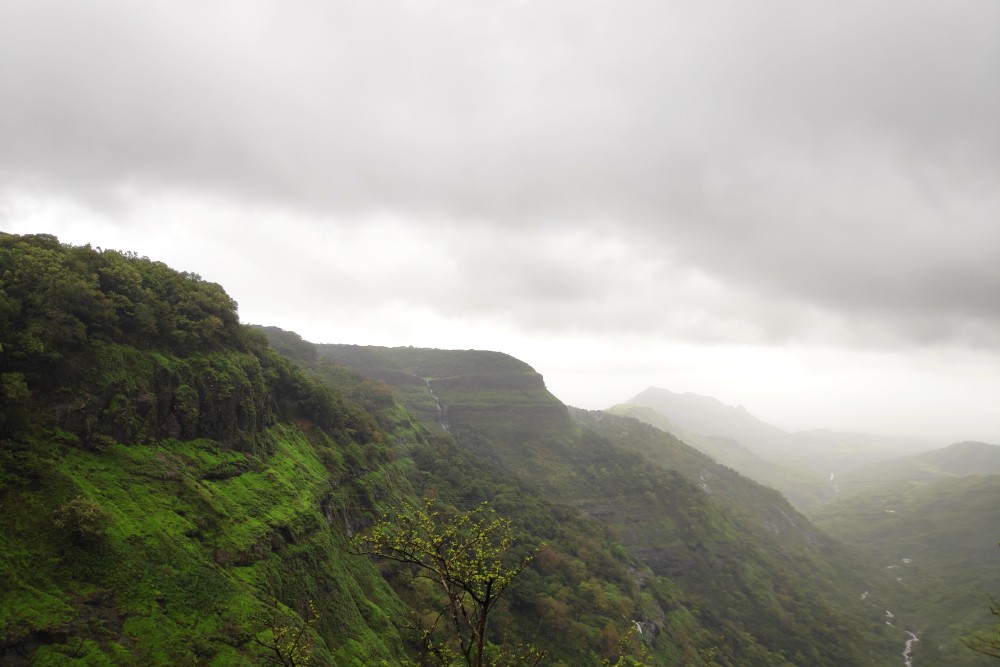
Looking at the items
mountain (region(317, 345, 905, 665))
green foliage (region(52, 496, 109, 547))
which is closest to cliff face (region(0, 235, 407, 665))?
green foliage (region(52, 496, 109, 547))

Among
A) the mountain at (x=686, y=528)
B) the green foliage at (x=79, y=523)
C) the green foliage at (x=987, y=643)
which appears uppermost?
the green foliage at (x=79, y=523)

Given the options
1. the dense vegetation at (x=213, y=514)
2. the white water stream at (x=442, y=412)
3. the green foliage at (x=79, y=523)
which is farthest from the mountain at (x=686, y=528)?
the green foliage at (x=79, y=523)

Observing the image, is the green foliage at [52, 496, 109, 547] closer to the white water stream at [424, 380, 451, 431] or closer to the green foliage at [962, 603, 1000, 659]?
the green foliage at [962, 603, 1000, 659]

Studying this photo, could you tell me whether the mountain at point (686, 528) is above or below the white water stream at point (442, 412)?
below

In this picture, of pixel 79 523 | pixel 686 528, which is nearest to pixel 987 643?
pixel 79 523

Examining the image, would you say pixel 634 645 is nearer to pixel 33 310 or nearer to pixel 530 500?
pixel 530 500

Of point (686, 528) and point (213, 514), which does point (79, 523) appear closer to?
point (213, 514)

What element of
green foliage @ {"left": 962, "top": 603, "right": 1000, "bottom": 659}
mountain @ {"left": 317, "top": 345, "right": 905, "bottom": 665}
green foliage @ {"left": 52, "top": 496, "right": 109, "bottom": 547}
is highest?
green foliage @ {"left": 52, "top": 496, "right": 109, "bottom": 547}

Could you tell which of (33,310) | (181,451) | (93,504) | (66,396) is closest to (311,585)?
(181,451)

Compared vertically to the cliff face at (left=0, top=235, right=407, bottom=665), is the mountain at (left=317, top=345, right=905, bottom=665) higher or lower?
lower

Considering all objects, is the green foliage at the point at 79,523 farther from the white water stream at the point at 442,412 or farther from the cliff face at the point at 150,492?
the white water stream at the point at 442,412

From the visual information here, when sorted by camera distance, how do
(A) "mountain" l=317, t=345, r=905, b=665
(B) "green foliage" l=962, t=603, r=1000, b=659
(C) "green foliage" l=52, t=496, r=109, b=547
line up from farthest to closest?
1. (A) "mountain" l=317, t=345, r=905, b=665
2. (B) "green foliage" l=962, t=603, r=1000, b=659
3. (C) "green foliage" l=52, t=496, r=109, b=547

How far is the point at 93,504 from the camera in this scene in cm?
2859

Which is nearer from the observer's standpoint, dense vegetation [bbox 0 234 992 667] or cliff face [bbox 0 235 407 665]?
cliff face [bbox 0 235 407 665]
